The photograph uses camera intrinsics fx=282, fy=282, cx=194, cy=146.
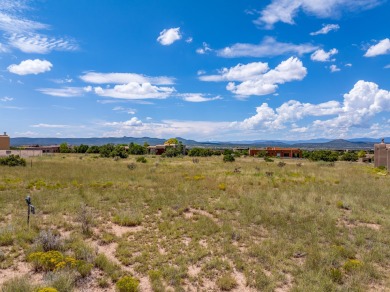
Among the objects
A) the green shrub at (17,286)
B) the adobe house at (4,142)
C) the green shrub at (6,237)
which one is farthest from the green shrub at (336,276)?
the adobe house at (4,142)

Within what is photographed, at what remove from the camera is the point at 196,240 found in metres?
9.45

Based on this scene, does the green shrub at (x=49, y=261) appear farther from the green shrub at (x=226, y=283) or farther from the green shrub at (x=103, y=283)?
the green shrub at (x=226, y=283)

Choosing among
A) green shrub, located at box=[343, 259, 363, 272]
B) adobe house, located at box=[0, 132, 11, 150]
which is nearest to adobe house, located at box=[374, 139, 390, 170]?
green shrub, located at box=[343, 259, 363, 272]

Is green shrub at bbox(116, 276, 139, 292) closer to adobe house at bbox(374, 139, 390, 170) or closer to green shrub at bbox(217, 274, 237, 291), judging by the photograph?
green shrub at bbox(217, 274, 237, 291)

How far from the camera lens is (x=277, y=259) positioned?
26.7ft

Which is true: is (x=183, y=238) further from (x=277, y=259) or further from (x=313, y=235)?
(x=313, y=235)

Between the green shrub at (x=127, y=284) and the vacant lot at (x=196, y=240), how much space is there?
1.19 feet

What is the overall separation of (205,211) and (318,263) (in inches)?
230

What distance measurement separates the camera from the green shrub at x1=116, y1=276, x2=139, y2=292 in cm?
628

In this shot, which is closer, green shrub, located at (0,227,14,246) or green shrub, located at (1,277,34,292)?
green shrub, located at (1,277,34,292)

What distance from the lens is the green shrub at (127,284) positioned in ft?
20.6

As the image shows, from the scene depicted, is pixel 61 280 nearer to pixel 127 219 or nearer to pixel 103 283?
pixel 103 283

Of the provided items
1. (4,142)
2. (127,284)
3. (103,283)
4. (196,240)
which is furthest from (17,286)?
(4,142)

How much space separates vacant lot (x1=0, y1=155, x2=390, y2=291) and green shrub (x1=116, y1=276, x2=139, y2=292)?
0.36 meters
